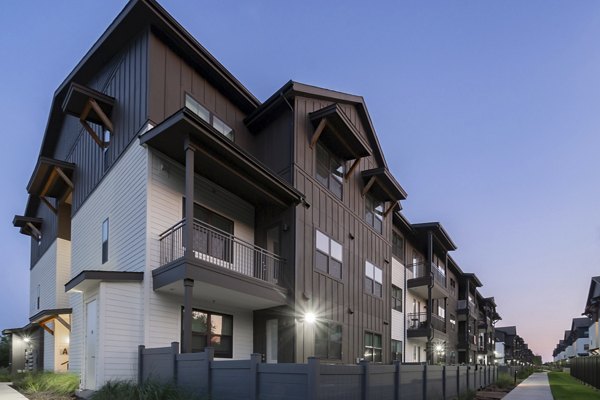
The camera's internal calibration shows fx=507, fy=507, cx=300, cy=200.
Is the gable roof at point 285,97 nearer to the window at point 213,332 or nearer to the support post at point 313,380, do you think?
the window at point 213,332

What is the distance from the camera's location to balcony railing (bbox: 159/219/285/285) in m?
13.5

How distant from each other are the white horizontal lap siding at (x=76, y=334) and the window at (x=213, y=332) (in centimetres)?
335

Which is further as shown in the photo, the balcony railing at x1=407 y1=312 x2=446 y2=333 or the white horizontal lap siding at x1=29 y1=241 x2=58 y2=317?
the balcony railing at x1=407 y1=312 x2=446 y2=333

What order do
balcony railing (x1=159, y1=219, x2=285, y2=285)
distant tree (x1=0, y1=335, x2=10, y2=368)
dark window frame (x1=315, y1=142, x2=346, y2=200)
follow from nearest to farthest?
balcony railing (x1=159, y1=219, x2=285, y2=285) < dark window frame (x1=315, y1=142, x2=346, y2=200) < distant tree (x1=0, y1=335, x2=10, y2=368)

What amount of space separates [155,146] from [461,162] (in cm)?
18848

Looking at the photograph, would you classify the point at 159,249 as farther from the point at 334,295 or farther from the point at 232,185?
the point at 334,295

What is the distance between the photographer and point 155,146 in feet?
44.7

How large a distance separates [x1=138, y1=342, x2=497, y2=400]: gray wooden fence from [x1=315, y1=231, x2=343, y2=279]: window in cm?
486

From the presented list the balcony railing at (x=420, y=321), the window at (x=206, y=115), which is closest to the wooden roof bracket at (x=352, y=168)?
the window at (x=206, y=115)

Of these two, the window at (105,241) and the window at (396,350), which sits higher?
the window at (105,241)

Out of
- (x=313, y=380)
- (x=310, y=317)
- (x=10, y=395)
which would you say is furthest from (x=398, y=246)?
(x=313, y=380)

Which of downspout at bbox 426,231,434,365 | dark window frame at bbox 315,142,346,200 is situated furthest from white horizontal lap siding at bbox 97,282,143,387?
downspout at bbox 426,231,434,365

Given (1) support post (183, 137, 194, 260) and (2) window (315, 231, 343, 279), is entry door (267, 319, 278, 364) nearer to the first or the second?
(2) window (315, 231, 343, 279)

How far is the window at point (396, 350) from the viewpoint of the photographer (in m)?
26.2
